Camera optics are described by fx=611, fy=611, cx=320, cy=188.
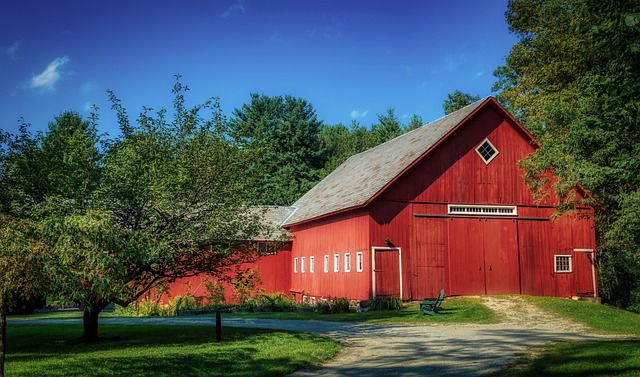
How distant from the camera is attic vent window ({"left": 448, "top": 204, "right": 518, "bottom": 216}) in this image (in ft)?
90.3

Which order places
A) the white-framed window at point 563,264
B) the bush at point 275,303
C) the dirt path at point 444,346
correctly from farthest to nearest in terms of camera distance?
the bush at point 275,303 < the white-framed window at point 563,264 < the dirt path at point 444,346

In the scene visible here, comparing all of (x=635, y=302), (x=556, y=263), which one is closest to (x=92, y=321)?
(x=556, y=263)

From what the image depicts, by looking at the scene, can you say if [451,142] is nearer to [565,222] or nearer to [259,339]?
[565,222]

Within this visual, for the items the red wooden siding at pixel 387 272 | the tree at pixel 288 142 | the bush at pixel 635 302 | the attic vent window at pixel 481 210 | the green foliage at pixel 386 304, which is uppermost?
the tree at pixel 288 142

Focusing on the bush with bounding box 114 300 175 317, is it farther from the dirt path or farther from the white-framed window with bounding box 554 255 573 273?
the white-framed window with bounding box 554 255 573 273

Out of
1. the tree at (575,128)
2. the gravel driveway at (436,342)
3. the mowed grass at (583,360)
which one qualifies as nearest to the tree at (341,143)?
the tree at (575,128)

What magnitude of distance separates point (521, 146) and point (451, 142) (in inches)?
146

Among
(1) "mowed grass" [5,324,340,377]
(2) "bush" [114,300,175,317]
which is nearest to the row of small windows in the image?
(2) "bush" [114,300,175,317]

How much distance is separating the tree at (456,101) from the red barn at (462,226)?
132 feet

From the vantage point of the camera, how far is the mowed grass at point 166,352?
11.3 metres

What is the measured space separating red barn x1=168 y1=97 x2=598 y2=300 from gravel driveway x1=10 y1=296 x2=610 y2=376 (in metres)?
3.94

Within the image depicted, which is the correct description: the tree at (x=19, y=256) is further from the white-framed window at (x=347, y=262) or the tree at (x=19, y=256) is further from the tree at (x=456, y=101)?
the tree at (x=456, y=101)

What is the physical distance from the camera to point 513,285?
90.0ft

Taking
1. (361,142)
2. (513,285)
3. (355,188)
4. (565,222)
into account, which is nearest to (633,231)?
(565,222)
